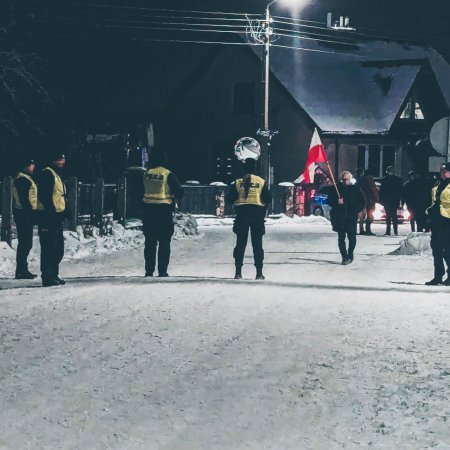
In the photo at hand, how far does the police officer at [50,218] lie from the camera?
13125mm

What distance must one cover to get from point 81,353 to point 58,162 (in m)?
5.63

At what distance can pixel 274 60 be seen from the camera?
47219 millimetres

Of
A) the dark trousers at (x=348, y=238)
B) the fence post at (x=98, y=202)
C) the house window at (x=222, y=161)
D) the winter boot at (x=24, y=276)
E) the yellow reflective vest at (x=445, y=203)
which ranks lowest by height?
the winter boot at (x=24, y=276)

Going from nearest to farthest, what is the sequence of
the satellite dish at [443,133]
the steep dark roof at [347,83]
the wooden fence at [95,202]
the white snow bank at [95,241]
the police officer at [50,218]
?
the police officer at [50,218] → the white snow bank at [95,241] → the satellite dish at [443,133] → the wooden fence at [95,202] → the steep dark roof at [347,83]

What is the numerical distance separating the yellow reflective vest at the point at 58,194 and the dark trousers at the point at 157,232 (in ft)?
4.42

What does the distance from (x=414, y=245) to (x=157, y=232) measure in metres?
7.47

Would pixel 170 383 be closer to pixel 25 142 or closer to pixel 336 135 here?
pixel 25 142

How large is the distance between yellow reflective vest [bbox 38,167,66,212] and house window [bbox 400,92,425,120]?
3634 cm

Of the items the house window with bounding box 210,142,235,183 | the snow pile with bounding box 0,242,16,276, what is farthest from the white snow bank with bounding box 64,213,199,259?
the house window with bounding box 210,142,235,183

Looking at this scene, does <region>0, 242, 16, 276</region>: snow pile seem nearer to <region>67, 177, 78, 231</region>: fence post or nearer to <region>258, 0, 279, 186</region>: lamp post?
<region>67, 177, 78, 231</region>: fence post

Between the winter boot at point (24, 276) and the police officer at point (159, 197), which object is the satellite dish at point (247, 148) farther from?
the winter boot at point (24, 276)

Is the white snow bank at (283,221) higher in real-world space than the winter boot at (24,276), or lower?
lower

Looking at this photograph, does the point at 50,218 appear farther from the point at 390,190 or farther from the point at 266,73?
the point at 266,73

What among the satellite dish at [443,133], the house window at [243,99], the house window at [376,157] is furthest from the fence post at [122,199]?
the house window at [376,157]
